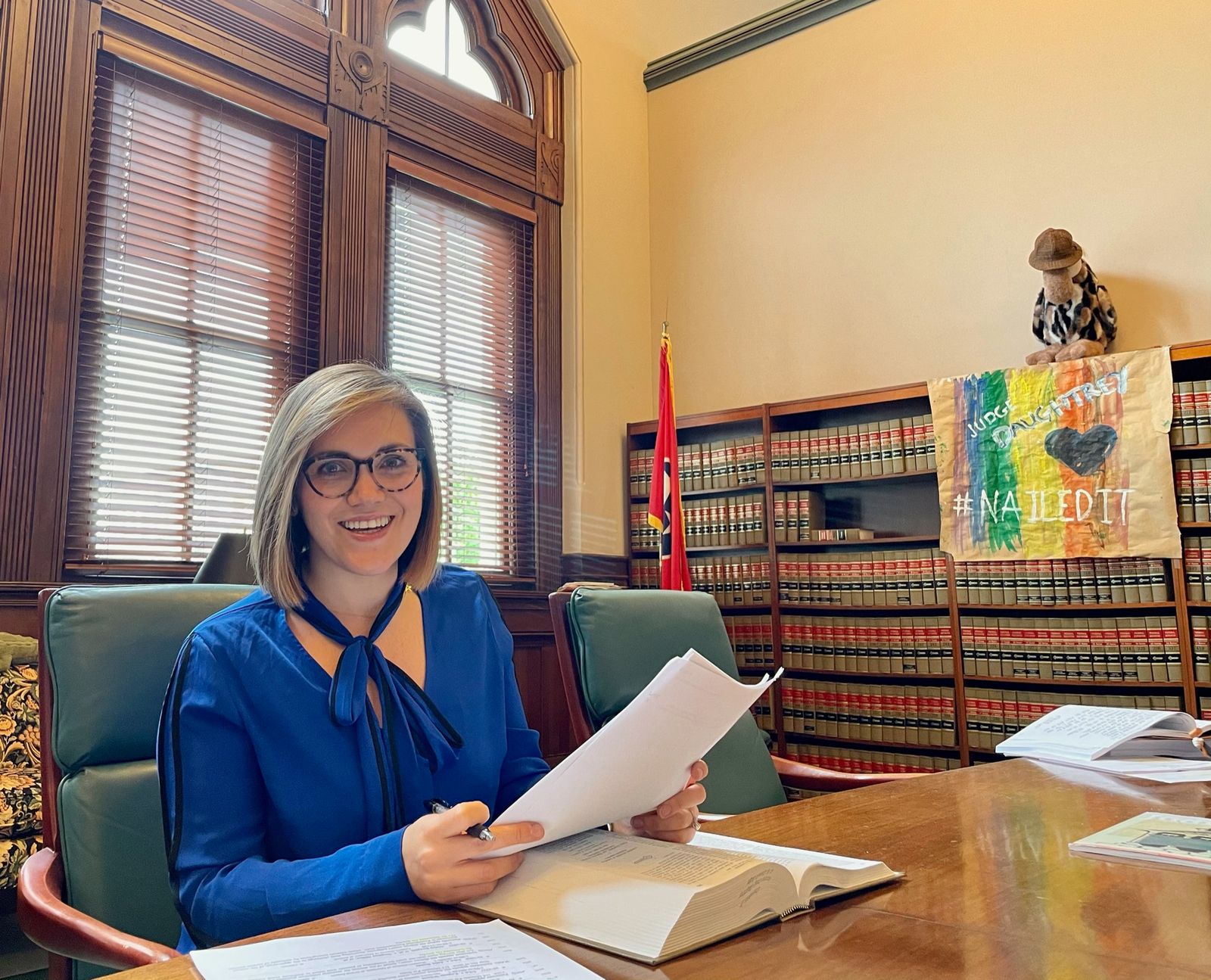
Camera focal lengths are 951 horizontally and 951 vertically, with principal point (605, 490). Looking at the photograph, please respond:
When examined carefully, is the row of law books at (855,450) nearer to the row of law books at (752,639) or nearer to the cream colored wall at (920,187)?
the cream colored wall at (920,187)

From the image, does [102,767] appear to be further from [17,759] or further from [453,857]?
[17,759]

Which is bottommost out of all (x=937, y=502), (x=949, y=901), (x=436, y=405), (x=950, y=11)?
(x=949, y=901)

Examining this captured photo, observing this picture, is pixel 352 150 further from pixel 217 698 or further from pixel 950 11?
pixel 217 698

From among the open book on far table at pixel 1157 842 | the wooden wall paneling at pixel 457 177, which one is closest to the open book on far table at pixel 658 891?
the open book on far table at pixel 1157 842

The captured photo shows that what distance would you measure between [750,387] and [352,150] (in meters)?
2.23

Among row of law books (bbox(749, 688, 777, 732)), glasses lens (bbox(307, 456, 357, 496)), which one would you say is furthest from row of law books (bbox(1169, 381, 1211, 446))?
glasses lens (bbox(307, 456, 357, 496))

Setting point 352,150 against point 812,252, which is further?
point 812,252

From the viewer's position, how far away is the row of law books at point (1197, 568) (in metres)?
3.39

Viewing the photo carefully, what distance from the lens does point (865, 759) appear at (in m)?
4.06

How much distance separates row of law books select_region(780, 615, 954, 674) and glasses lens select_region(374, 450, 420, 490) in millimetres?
3120

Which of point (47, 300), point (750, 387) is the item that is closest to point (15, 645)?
point (47, 300)

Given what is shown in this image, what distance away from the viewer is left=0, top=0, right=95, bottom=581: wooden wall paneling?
9.62ft

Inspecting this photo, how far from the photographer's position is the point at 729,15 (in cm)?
527

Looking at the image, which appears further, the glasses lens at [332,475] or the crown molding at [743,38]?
the crown molding at [743,38]
